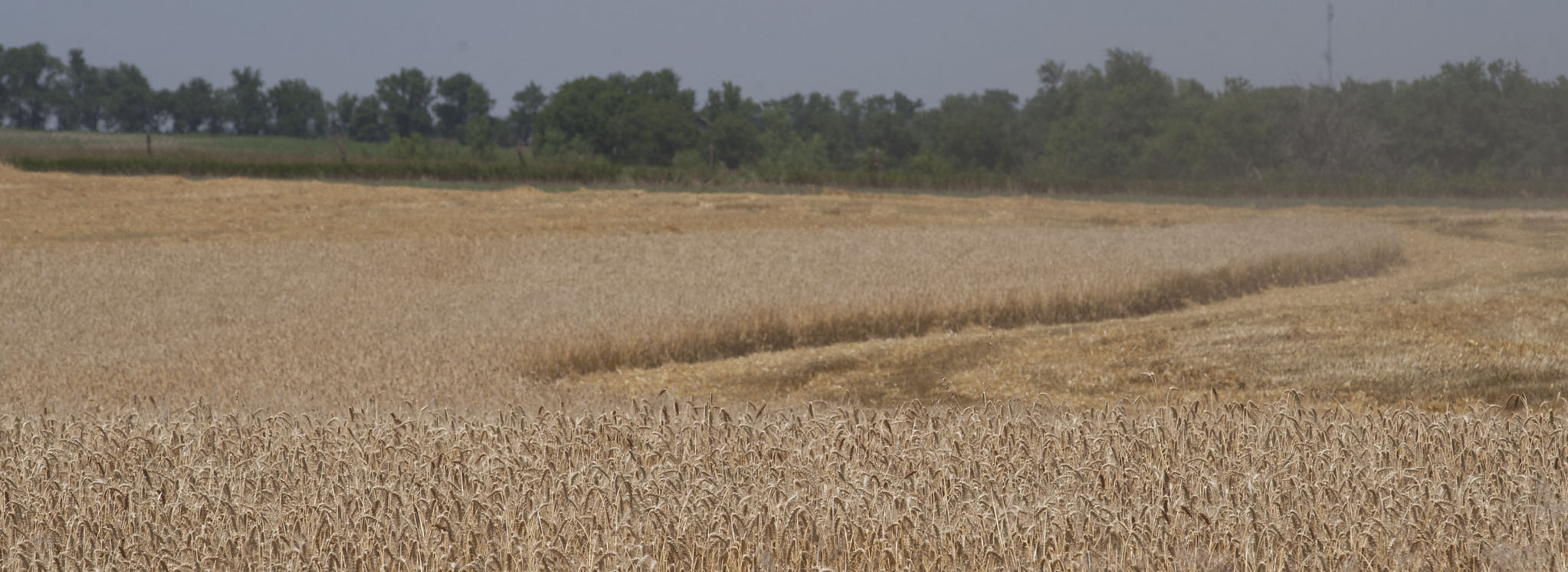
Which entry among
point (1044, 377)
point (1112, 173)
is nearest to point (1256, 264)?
point (1044, 377)

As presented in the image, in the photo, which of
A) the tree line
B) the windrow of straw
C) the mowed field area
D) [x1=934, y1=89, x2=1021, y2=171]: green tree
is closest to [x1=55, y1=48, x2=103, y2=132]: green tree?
the tree line

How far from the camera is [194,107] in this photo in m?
109

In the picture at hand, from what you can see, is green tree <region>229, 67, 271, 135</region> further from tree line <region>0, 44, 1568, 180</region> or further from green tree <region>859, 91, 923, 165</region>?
green tree <region>859, 91, 923, 165</region>

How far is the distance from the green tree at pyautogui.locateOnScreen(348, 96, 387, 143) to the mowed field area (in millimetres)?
87704

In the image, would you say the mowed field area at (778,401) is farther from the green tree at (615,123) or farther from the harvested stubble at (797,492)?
the green tree at (615,123)

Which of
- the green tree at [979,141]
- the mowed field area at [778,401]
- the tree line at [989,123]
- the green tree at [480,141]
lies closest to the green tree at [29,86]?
the tree line at [989,123]

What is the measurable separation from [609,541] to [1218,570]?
1714 mm

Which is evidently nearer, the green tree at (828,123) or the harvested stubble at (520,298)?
the harvested stubble at (520,298)

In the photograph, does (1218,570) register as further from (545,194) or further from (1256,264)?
(545,194)

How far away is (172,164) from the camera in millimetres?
42594

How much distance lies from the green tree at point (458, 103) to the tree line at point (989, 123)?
6.0 inches

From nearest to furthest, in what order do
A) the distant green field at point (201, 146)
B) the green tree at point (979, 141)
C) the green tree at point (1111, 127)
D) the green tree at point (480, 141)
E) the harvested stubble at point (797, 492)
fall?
1. the harvested stubble at point (797, 492)
2. the distant green field at point (201, 146)
3. the green tree at point (480, 141)
4. the green tree at point (1111, 127)
5. the green tree at point (979, 141)

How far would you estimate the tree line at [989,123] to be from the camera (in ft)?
218

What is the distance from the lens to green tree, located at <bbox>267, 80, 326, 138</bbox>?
111m
